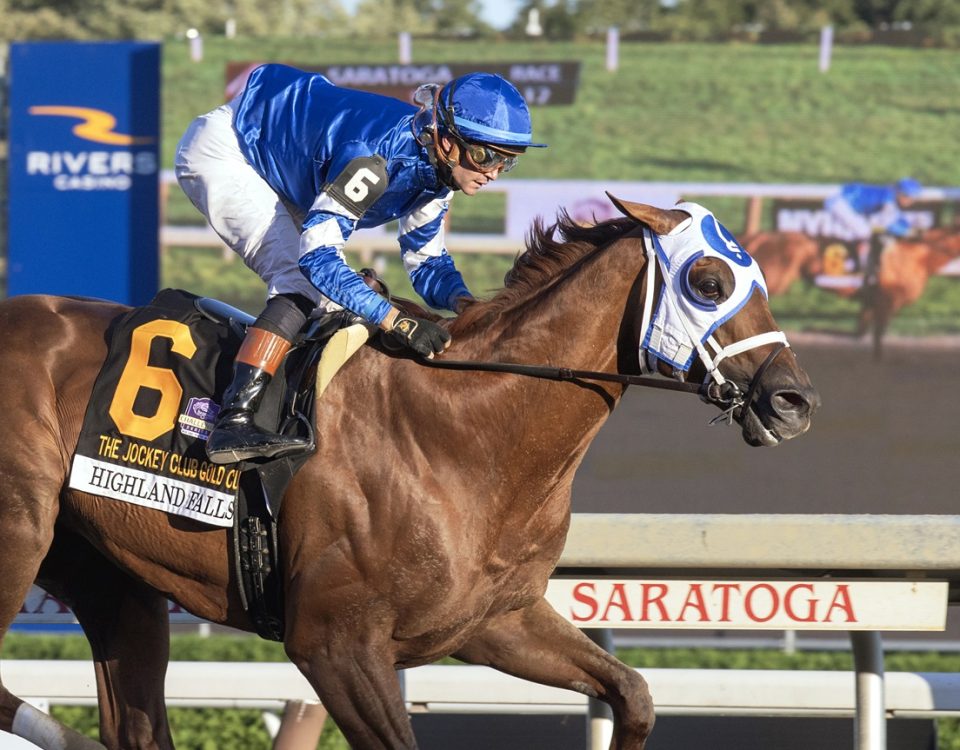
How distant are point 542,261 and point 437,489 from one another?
59cm

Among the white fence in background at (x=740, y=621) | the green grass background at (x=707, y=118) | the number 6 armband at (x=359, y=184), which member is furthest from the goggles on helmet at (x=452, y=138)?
the green grass background at (x=707, y=118)

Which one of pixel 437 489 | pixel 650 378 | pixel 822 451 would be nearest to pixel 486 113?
pixel 650 378

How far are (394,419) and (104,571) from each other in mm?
1058

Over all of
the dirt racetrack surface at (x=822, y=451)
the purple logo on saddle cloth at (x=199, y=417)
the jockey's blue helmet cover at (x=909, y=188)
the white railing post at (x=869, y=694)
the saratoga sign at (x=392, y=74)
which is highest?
the purple logo on saddle cloth at (x=199, y=417)

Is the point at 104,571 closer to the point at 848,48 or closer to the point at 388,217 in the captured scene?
the point at 388,217

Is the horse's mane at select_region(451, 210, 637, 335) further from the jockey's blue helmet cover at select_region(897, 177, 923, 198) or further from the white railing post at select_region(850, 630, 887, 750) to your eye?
the jockey's blue helmet cover at select_region(897, 177, 923, 198)

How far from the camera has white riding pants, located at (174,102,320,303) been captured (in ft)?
11.4

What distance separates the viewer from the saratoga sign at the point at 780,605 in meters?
3.57

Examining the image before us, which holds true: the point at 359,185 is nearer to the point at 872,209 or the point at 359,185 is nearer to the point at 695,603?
the point at 695,603

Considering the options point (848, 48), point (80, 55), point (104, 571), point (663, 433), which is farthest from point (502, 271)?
point (104, 571)

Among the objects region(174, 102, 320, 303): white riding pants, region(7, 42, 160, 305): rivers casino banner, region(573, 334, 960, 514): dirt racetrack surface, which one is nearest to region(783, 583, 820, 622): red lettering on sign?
region(174, 102, 320, 303): white riding pants

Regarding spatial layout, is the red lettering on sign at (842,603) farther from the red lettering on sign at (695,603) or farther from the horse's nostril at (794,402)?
the horse's nostril at (794,402)

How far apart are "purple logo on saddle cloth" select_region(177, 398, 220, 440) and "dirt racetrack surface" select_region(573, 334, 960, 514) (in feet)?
19.1

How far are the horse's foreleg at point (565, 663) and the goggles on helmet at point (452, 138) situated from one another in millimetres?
1055
